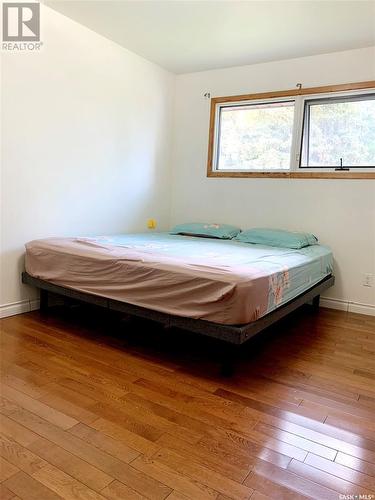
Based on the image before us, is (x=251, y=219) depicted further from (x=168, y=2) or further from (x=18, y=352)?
(x=18, y=352)

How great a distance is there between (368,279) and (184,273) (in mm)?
2218

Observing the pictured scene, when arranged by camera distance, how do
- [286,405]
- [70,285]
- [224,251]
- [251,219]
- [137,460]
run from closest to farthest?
[137,460], [286,405], [70,285], [224,251], [251,219]

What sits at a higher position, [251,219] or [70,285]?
[251,219]

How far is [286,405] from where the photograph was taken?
181cm

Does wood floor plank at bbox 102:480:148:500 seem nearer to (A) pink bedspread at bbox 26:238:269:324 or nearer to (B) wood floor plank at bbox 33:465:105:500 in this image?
(B) wood floor plank at bbox 33:465:105:500

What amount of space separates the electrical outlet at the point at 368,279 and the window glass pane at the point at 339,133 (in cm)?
105

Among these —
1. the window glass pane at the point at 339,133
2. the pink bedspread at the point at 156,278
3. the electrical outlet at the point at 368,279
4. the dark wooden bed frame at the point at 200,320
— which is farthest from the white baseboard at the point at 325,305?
the window glass pane at the point at 339,133

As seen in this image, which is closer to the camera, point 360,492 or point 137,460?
point 360,492

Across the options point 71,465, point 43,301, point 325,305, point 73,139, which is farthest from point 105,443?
point 325,305

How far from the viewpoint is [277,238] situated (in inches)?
135

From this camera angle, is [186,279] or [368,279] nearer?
[186,279]

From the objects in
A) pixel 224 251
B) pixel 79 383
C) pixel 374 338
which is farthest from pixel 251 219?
pixel 79 383

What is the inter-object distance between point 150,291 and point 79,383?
2.14 feet

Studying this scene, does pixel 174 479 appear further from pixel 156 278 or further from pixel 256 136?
pixel 256 136
